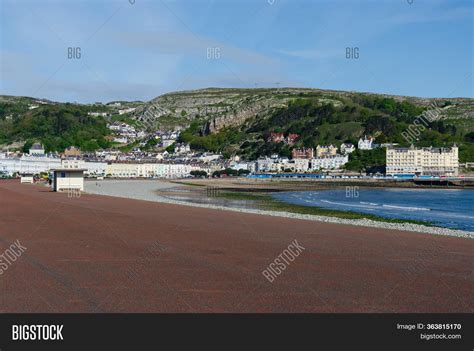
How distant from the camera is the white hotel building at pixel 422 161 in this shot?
131125 mm

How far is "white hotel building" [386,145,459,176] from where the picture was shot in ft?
430

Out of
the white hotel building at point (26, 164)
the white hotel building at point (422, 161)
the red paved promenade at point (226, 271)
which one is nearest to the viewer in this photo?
the red paved promenade at point (226, 271)

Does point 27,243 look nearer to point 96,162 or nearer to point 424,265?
point 424,265

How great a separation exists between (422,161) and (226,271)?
13064 centimetres

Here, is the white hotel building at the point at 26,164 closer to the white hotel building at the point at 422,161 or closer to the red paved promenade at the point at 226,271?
the white hotel building at the point at 422,161

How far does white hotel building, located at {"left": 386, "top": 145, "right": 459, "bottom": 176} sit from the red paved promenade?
117 m

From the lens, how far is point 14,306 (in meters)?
7.67

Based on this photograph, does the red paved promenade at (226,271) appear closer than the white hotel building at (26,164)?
Yes

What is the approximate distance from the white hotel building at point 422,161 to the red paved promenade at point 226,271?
117455 millimetres

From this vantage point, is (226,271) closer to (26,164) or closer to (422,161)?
(422,161)

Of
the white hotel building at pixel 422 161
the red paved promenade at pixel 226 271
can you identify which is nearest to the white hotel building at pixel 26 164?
the white hotel building at pixel 422 161

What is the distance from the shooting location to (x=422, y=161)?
442 feet

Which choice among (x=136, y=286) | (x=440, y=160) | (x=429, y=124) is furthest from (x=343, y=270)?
(x=429, y=124)

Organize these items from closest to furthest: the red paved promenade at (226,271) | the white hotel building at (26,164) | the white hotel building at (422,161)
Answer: the red paved promenade at (226,271)
the white hotel building at (422,161)
the white hotel building at (26,164)
